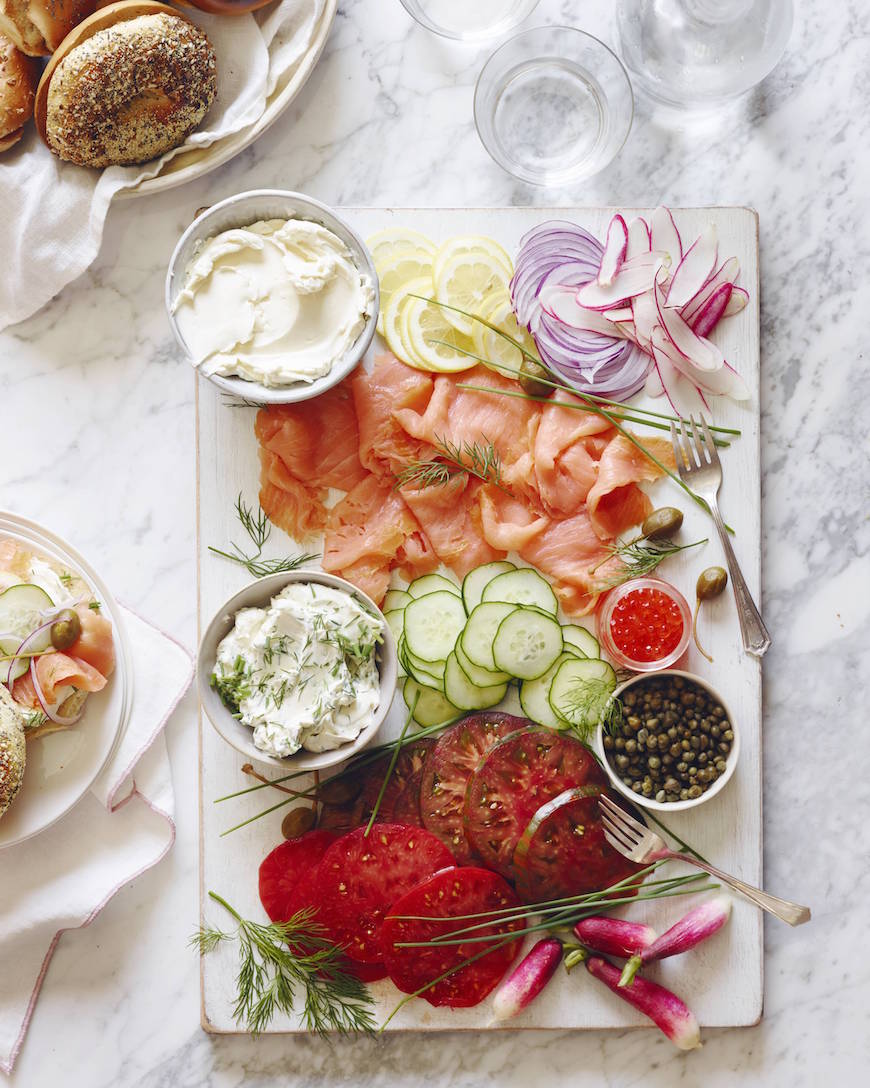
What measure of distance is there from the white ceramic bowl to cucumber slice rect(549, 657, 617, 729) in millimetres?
28

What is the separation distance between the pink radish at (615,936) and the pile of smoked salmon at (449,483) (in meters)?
0.65

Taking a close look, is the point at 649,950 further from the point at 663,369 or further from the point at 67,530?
the point at 67,530

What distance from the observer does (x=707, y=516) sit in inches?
86.3

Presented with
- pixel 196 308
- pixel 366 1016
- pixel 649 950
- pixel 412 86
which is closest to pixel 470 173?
pixel 412 86

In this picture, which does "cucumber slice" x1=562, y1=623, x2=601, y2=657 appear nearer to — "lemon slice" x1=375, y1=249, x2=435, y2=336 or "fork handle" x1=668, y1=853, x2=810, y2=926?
"fork handle" x1=668, y1=853, x2=810, y2=926


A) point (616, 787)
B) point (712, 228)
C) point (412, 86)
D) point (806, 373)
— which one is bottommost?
point (616, 787)

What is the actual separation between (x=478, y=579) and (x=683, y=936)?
33.3 inches

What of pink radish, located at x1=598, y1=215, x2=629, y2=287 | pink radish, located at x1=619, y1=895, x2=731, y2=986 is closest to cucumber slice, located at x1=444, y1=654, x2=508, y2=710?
pink radish, located at x1=619, y1=895, x2=731, y2=986

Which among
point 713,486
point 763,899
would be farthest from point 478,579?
point 763,899

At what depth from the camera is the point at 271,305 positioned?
2.00m

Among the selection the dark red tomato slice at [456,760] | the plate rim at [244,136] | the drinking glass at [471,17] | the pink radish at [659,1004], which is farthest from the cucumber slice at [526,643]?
the drinking glass at [471,17]

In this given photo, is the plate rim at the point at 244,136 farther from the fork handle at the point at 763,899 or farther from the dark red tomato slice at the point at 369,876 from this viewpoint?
the fork handle at the point at 763,899

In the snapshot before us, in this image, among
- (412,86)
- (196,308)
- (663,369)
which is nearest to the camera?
(196,308)

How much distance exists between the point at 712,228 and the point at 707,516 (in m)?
0.61
